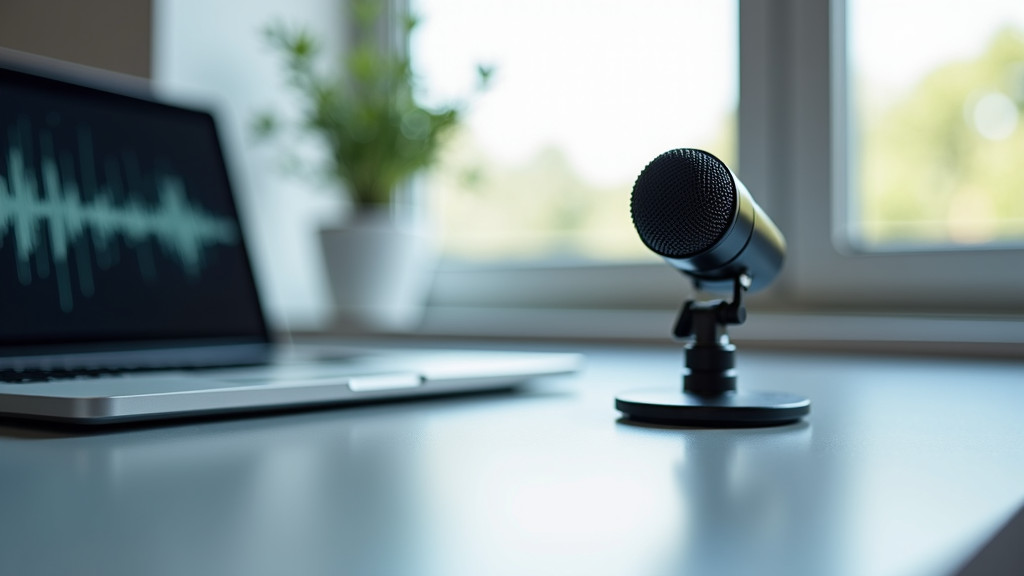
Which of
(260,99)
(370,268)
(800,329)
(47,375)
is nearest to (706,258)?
(47,375)

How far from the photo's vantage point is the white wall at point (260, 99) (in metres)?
1.71

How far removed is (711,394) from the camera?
2.32 feet

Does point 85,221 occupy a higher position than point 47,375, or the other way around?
point 85,221

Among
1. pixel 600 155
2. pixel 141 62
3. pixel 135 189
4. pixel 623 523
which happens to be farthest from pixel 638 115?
pixel 623 523

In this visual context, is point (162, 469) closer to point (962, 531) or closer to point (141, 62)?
point (962, 531)

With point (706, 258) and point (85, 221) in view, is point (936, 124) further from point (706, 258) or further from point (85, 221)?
point (85, 221)

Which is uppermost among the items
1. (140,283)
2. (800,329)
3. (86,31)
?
(86,31)

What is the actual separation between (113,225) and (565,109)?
1046mm

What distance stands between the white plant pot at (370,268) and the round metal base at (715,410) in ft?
3.31

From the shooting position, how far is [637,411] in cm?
67

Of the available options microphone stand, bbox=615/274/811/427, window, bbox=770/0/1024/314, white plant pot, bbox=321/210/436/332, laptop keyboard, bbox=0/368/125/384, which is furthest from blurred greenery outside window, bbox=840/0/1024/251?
laptop keyboard, bbox=0/368/125/384

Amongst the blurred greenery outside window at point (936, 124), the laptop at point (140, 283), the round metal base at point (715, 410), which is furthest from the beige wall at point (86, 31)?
the round metal base at point (715, 410)

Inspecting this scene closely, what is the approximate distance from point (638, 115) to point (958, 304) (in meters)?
0.64

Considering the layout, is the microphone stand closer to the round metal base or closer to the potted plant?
the round metal base
